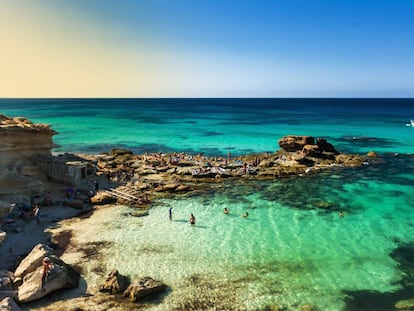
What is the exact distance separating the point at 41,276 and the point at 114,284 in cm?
321

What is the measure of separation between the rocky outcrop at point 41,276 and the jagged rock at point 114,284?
1.42 m

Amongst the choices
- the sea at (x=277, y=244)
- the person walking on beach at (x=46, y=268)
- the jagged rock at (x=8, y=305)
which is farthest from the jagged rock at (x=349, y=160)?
the jagged rock at (x=8, y=305)

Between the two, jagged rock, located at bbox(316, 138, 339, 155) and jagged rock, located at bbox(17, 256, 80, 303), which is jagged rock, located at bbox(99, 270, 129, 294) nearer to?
jagged rock, located at bbox(17, 256, 80, 303)

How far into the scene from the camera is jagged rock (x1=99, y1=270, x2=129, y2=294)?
50.1ft

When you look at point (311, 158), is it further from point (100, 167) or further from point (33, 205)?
point (33, 205)

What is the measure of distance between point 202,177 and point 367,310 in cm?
2217

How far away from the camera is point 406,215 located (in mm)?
25531

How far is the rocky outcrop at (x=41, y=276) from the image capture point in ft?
47.5

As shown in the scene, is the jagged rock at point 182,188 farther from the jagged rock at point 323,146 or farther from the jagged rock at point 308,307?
the jagged rock at point 323,146

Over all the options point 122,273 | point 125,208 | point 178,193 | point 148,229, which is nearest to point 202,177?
point 178,193

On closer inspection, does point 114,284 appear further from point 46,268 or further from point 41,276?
point 41,276

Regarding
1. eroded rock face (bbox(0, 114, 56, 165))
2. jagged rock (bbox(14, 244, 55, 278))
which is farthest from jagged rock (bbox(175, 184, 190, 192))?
jagged rock (bbox(14, 244, 55, 278))

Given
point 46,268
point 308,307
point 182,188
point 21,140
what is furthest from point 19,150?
point 308,307

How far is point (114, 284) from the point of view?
50.5 feet
